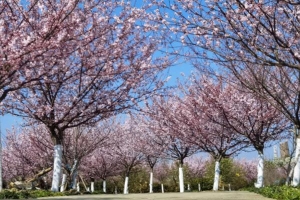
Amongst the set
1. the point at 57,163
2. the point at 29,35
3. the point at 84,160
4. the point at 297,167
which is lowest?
the point at 297,167

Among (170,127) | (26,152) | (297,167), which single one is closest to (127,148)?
(26,152)

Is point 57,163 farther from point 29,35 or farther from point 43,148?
point 43,148

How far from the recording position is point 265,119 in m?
17.7

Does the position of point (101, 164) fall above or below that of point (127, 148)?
below

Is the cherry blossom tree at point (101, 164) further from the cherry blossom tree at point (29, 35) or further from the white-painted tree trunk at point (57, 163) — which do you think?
the cherry blossom tree at point (29, 35)

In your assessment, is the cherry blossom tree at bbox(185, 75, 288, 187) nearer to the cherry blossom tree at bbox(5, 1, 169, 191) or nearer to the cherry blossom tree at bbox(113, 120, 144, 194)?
the cherry blossom tree at bbox(5, 1, 169, 191)

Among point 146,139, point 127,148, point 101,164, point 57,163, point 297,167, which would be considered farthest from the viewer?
point 101,164

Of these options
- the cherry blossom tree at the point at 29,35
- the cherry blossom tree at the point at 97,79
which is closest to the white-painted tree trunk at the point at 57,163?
the cherry blossom tree at the point at 97,79

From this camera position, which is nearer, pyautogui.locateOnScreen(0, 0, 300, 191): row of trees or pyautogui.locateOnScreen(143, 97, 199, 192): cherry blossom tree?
pyautogui.locateOnScreen(0, 0, 300, 191): row of trees

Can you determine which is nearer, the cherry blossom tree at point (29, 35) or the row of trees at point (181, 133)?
the cherry blossom tree at point (29, 35)

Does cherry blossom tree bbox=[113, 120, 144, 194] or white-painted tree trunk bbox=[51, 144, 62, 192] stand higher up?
cherry blossom tree bbox=[113, 120, 144, 194]

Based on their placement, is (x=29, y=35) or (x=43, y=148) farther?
(x=43, y=148)

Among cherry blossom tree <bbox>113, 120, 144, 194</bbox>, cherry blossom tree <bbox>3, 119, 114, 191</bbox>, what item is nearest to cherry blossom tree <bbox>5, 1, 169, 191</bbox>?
cherry blossom tree <bbox>3, 119, 114, 191</bbox>

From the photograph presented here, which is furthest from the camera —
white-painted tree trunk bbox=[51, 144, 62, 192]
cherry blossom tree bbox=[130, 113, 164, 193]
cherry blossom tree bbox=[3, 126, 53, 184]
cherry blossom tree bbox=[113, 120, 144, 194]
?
cherry blossom tree bbox=[113, 120, 144, 194]
